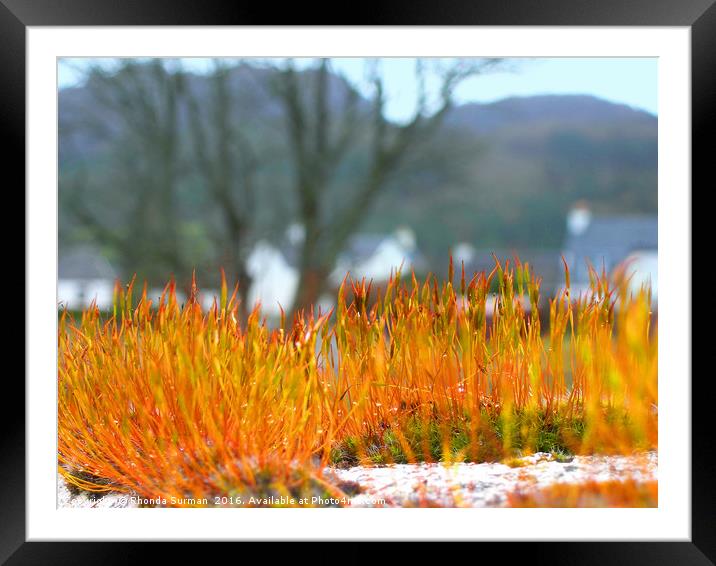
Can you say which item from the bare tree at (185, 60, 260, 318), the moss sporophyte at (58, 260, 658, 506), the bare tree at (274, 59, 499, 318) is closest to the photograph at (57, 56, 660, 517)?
the moss sporophyte at (58, 260, 658, 506)

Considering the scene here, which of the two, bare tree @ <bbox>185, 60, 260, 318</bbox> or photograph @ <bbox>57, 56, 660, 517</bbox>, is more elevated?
bare tree @ <bbox>185, 60, 260, 318</bbox>

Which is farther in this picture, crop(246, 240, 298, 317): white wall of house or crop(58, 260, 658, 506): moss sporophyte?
crop(246, 240, 298, 317): white wall of house

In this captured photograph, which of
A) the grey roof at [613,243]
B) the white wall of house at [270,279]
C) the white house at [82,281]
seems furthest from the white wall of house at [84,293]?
the grey roof at [613,243]

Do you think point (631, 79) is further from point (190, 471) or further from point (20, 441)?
point (20, 441)

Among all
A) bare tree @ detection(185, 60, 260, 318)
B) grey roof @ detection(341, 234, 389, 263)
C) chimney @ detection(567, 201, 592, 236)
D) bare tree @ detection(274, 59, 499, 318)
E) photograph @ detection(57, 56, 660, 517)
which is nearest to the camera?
photograph @ detection(57, 56, 660, 517)

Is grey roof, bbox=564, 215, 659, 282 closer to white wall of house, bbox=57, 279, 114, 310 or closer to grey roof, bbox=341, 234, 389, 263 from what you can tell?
grey roof, bbox=341, 234, 389, 263

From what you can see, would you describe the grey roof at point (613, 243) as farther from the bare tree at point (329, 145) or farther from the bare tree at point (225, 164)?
the bare tree at point (225, 164)

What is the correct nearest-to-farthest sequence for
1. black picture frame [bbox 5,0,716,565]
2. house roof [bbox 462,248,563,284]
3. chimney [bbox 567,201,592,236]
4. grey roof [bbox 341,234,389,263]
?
1. black picture frame [bbox 5,0,716,565]
2. house roof [bbox 462,248,563,284]
3. chimney [bbox 567,201,592,236]
4. grey roof [bbox 341,234,389,263]

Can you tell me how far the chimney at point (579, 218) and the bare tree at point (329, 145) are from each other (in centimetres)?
78

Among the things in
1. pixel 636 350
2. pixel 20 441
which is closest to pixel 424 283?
pixel 636 350

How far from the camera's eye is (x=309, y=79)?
329cm

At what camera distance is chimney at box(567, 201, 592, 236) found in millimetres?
2553

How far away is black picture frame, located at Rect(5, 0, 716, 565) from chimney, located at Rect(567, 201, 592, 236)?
20.7 inches

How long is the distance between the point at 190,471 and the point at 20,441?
63 cm
